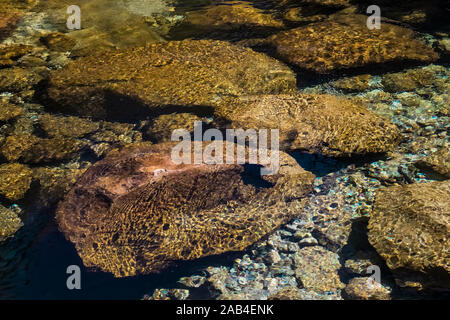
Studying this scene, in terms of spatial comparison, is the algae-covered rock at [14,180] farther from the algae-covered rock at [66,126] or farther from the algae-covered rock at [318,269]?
the algae-covered rock at [318,269]

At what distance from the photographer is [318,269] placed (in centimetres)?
397

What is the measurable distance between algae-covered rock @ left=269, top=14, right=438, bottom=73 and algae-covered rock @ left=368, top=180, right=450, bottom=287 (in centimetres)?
301

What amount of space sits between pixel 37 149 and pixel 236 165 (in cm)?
310

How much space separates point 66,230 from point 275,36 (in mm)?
5327

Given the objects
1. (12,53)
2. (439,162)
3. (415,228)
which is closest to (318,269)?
(415,228)

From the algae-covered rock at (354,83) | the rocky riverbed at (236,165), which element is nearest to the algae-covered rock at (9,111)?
the rocky riverbed at (236,165)

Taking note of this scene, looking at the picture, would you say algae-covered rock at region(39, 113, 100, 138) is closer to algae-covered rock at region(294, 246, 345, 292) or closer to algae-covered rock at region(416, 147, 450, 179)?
algae-covered rock at region(294, 246, 345, 292)

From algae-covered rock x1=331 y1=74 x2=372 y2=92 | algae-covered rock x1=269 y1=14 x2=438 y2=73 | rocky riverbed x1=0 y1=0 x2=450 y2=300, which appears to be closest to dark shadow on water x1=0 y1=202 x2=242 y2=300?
rocky riverbed x1=0 y1=0 x2=450 y2=300

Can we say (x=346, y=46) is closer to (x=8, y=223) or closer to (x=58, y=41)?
(x=58, y=41)

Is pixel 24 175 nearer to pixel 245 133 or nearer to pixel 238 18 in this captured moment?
pixel 245 133

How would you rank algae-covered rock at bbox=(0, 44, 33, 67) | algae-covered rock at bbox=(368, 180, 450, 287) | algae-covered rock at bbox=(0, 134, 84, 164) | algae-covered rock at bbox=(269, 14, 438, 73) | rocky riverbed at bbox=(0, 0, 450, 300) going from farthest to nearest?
algae-covered rock at bbox=(0, 44, 33, 67) → algae-covered rock at bbox=(269, 14, 438, 73) → algae-covered rock at bbox=(0, 134, 84, 164) → rocky riverbed at bbox=(0, 0, 450, 300) → algae-covered rock at bbox=(368, 180, 450, 287)

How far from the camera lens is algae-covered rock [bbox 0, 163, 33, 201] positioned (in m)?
4.70

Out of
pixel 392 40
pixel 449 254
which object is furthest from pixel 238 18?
pixel 449 254

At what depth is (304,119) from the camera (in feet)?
17.2
